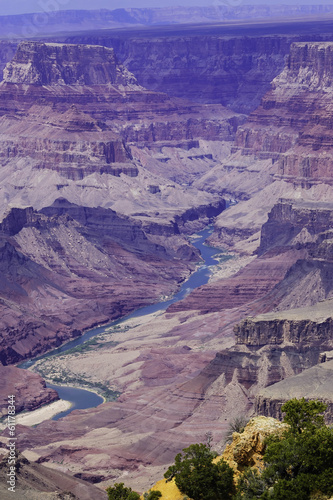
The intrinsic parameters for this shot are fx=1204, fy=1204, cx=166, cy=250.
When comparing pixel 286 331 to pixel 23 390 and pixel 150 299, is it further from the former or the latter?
pixel 150 299

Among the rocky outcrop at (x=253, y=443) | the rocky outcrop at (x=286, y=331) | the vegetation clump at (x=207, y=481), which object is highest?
the rocky outcrop at (x=253, y=443)

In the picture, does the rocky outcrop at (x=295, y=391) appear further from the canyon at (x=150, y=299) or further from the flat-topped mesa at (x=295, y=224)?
the flat-topped mesa at (x=295, y=224)

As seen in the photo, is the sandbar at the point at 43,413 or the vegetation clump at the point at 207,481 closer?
the vegetation clump at the point at 207,481

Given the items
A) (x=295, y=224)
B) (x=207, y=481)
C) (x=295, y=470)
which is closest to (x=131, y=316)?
(x=295, y=224)

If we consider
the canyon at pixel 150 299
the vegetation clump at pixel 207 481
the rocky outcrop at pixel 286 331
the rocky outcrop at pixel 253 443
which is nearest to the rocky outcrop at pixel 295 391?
the canyon at pixel 150 299

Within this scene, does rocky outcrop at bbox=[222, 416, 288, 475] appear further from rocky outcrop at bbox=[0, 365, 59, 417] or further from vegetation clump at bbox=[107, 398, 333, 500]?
rocky outcrop at bbox=[0, 365, 59, 417]

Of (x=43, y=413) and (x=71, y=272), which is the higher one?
(x=43, y=413)

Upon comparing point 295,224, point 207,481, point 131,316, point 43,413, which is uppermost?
point 207,481

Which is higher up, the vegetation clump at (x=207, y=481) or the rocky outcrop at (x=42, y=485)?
the vegetation clump at (x=207, y=481)

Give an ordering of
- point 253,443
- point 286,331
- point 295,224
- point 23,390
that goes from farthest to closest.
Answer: point 295,224 < point 23,390 < point 286,331 < point 253,443

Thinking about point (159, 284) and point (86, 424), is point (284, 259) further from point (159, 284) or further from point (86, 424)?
point (86, 424)
